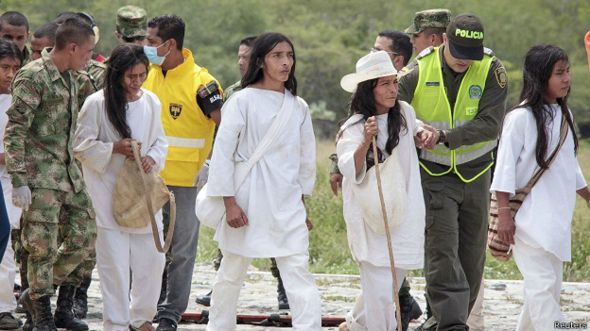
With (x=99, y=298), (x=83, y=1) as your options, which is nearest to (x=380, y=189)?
(x=99, y=298)

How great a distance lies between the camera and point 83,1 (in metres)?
42.8

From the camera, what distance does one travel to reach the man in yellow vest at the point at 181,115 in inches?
376

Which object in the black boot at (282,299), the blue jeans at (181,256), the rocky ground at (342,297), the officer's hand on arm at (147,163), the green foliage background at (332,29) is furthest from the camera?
the green foliage background at (332,29)

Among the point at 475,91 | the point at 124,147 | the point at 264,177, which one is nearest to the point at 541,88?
the point at 475,91

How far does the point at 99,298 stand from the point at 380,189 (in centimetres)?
382

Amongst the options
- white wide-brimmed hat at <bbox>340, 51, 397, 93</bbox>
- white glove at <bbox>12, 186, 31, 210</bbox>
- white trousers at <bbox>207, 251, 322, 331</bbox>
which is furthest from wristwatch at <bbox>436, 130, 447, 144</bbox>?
white glove at <bbox>12, 186, 31, 210</bbox>

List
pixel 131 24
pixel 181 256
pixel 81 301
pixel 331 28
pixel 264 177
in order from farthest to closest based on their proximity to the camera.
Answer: pixel 331 28 < pixel 131 24 < pixel 81 301 < pixel 181 256 < pixel 264 177

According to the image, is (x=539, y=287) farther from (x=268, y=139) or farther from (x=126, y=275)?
(x=126, y=275)

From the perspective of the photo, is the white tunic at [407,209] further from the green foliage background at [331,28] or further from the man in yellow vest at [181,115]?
the green foliage background at [331,28]

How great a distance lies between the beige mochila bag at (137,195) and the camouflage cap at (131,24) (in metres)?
1.89

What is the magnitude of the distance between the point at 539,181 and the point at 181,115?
282 centimetres

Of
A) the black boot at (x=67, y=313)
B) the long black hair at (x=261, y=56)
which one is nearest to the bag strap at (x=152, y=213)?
the long black hair at (x=261, y=56)

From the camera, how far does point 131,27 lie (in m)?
10.3

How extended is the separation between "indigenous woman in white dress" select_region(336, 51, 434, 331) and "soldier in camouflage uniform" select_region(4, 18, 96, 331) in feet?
5.97
